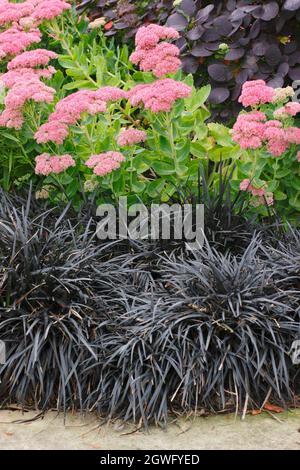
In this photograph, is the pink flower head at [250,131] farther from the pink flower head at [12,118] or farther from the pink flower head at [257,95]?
the pink flower head at [12,118]

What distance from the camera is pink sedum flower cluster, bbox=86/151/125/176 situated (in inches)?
154

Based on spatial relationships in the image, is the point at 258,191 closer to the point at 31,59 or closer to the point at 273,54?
the point at 273,54

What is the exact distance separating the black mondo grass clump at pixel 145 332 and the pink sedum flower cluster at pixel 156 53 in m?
0.99

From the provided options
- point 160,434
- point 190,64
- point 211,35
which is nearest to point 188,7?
point 211,35

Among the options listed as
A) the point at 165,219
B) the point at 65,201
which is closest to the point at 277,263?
the point at 165,219

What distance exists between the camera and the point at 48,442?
311 cm

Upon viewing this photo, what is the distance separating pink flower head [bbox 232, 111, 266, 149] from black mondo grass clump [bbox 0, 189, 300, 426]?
1.71 ft

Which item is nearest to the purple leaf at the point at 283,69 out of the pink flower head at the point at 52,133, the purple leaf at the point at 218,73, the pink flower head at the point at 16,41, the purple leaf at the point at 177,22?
the purple leaf at the point at 218,73

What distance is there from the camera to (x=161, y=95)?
151 inches

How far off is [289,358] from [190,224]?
3.26ft

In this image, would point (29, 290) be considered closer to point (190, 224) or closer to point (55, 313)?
point (55, 313)

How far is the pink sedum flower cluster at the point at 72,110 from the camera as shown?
3949 mm

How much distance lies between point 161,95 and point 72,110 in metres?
0.48

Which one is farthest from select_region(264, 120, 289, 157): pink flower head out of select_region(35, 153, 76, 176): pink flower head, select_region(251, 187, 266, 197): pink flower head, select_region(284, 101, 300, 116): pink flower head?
select_region(35, 153, 76, 176): pink flower head
